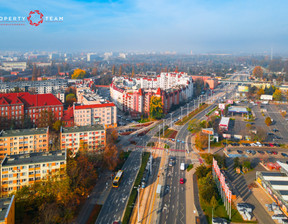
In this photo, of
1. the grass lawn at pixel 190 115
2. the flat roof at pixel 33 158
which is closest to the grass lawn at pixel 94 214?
the flat roof at pixel 33 158

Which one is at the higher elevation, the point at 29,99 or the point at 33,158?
the point at 29,99

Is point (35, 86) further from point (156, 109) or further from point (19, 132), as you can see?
point (19, 132)

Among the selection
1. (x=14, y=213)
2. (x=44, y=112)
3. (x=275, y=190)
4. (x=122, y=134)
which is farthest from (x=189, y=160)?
(x=44, y=112)

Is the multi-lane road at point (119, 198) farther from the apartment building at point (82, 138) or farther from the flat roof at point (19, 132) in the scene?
the flat roof at point (19, 132)

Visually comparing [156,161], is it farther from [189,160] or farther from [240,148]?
[240,148]

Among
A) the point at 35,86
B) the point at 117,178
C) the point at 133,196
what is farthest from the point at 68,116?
the point at 35,86
